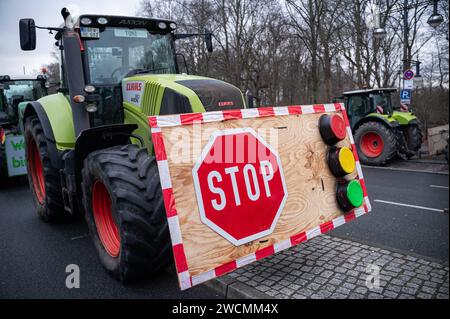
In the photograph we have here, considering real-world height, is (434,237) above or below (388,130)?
below

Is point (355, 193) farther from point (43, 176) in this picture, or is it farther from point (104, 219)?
point (43, 176)

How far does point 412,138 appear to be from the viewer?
442 inches

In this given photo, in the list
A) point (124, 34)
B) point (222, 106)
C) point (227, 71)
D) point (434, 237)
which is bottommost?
point (434, 237)

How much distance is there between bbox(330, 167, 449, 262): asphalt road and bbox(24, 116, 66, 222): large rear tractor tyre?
379 cm

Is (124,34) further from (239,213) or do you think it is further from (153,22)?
(239,213)

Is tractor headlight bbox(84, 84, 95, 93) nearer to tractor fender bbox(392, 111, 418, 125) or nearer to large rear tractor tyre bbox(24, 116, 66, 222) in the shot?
large rear tractor tyre bbox(24, 116, 66, 222)

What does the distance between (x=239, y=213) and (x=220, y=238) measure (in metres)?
0.26

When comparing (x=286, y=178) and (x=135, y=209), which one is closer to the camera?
(x=135, y=209)

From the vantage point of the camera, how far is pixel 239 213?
2879mm

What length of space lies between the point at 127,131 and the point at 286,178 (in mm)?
1978

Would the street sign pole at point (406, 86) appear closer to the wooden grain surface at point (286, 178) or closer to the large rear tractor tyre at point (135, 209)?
the wooden grain surface at point (286, 178)

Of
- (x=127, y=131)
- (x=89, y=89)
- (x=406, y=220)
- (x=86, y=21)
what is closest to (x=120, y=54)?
(x=86, y=21)
